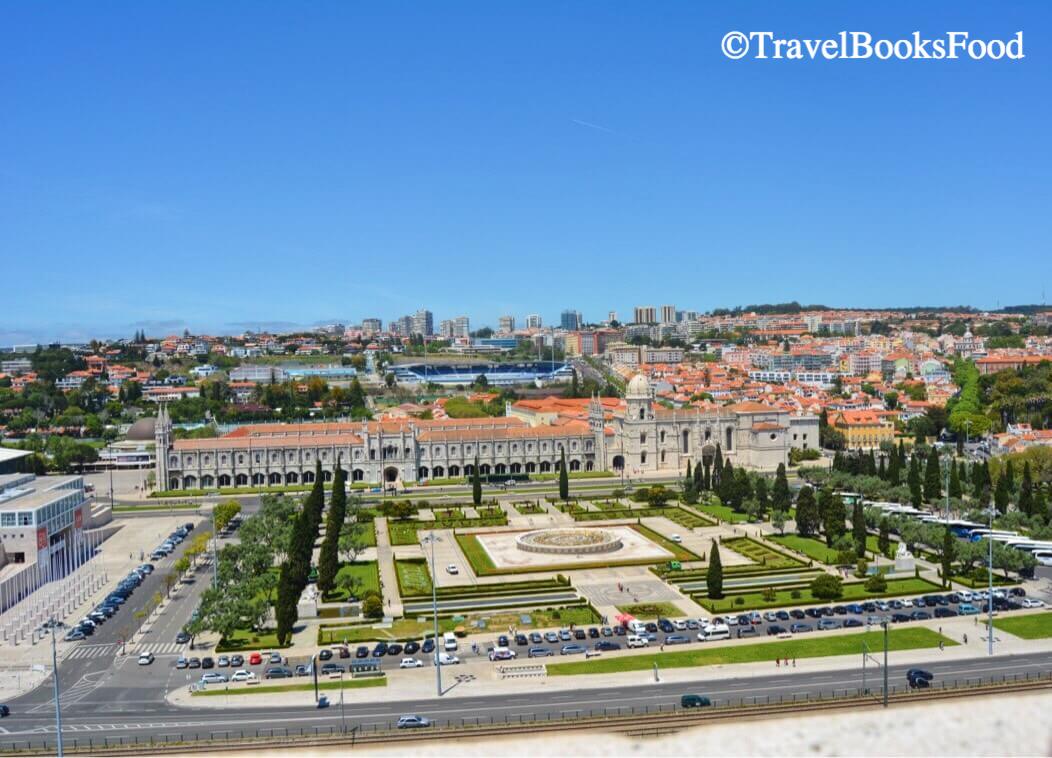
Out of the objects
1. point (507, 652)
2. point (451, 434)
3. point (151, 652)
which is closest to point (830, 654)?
point (507, 652)

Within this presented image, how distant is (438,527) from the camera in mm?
54469

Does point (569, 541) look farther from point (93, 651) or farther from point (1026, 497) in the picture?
point (1026, 497)

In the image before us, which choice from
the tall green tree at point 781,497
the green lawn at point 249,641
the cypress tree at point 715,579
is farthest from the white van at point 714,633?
the tall green tree at point 781,497

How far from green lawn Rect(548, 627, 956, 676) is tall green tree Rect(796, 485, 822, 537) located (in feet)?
51.1

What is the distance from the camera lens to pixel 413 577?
42781mm

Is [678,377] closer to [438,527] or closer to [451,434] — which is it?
[451,434]

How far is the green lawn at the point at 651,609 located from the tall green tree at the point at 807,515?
14003mm

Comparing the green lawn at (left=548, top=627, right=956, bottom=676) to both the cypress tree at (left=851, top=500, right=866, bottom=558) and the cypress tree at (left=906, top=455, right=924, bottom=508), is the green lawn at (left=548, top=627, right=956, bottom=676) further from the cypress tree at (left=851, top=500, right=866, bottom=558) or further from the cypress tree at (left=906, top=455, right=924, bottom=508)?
the cypress tree at (left=906, top=455, right=924, bottom=508)

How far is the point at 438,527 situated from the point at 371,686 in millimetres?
25330

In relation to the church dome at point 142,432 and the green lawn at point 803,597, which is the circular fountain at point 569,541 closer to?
the green lawn at point 803,597

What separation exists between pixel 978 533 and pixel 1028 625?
1429 cm

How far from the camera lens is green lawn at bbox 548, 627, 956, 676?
3045 cm

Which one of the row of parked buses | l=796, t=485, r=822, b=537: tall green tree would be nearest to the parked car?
the row of parked buses

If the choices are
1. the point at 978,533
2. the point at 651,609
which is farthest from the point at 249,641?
the point at 978,533
